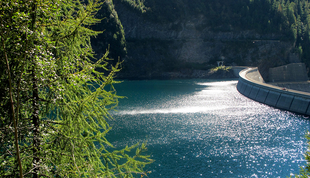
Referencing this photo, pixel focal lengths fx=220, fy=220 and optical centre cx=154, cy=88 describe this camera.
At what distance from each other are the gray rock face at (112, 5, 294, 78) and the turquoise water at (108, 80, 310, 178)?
223 ft

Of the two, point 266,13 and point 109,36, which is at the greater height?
point 266,13

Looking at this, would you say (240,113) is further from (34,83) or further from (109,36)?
(109,36)

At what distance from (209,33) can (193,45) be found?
13.6m

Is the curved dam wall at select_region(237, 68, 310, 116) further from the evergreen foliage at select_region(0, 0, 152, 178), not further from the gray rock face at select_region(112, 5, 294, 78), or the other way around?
the gray rock face at select_region(112, 5, 294, 78)

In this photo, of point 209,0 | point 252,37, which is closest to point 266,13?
point 252,37

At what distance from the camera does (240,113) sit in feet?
142

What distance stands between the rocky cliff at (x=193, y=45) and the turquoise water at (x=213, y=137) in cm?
6534

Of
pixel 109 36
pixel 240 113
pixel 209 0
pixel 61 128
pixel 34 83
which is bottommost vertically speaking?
pixel 240 113

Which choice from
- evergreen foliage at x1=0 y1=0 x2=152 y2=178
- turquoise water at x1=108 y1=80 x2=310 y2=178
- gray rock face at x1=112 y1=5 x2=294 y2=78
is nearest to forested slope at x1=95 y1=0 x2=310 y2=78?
gray rock face at x1=112 y1=5 x2=294 y2=78

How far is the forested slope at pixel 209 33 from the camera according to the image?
11438 centimetres

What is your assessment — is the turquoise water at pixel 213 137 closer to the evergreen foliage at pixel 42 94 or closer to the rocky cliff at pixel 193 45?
the evergreen foliage at pixel 42 94

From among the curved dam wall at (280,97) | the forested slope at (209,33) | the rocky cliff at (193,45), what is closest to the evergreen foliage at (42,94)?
the curved dam wall at (280,97)

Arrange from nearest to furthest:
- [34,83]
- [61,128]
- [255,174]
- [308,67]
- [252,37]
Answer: [34,83] < [61,128] < [255,174] < [308,67] < [252,37]

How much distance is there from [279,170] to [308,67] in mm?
116146
